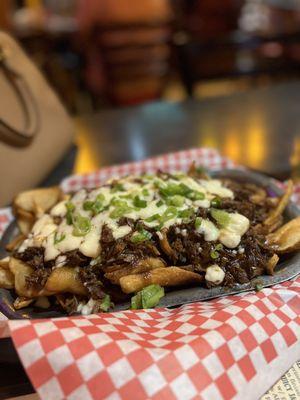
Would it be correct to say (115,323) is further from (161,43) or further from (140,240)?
(161,43)

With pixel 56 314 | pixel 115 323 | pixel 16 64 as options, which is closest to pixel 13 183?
pixel 16 64

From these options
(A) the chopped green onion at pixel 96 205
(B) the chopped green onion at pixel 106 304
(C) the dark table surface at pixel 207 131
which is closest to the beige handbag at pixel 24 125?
(C) the dark table surface at pixel 207 131

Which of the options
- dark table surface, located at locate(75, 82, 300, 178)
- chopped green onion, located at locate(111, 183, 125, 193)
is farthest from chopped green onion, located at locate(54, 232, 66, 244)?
dark table surface, located at locate(75, 82, 300, 178)

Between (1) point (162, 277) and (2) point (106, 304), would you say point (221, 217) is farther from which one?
(2) point (106, 304)

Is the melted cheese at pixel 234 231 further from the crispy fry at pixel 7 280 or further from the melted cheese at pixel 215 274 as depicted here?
the crispy fry at pixel 7 280

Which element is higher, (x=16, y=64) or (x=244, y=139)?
(x=16, y=64)

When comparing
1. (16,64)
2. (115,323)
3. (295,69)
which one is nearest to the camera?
(115,323)

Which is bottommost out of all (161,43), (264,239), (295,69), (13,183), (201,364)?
(201,364)
